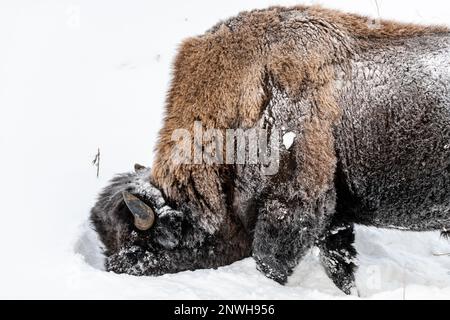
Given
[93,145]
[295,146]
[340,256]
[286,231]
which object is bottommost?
[340,256]

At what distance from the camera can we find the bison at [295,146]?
15.1 feet

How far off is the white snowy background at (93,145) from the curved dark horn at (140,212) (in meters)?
0.44

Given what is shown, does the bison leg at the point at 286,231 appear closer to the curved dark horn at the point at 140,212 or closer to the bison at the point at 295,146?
the bison at the point at 295,146

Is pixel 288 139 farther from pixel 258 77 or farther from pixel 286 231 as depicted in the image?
pixel 286 231

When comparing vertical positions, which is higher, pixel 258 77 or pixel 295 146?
pixel 258 77

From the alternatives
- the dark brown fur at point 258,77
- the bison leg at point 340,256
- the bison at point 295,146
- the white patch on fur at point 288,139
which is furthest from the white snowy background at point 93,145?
the white patch on fur at point 288,139

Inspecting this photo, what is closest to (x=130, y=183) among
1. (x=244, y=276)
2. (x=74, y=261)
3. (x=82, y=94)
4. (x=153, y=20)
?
(x=74, y=261)

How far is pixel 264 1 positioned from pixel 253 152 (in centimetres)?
642

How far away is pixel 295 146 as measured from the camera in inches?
181

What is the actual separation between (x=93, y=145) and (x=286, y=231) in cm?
351

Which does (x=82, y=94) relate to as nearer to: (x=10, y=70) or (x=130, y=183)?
(x=10, y=70)

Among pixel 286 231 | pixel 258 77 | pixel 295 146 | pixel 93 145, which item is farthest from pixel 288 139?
pixel 93 145

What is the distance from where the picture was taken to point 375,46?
15.5ft

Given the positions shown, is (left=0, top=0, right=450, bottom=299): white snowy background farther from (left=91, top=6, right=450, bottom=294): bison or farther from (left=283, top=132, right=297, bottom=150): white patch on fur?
(left=283, top=132, right=297, bottom=150): white patch on fur
